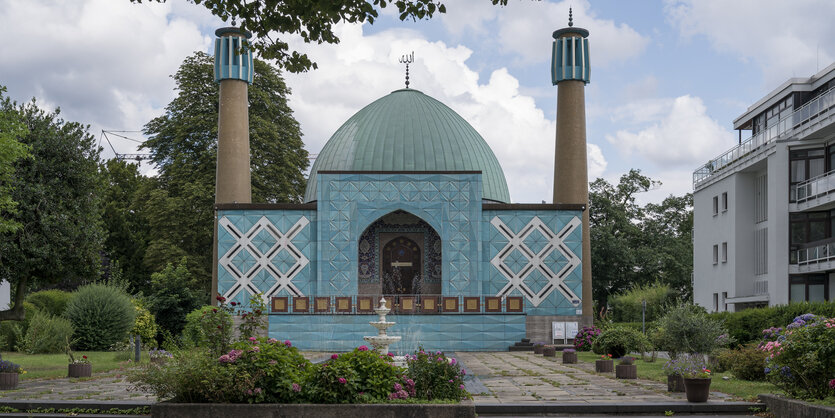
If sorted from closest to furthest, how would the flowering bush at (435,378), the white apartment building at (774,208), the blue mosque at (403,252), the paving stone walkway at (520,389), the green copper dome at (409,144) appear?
the flowering bush at (435,378) → the paving stone walkway at (520,389) → the white apartment building at (774,208) → the blue mosque at (403,252) → the green copper dome at (409,144)

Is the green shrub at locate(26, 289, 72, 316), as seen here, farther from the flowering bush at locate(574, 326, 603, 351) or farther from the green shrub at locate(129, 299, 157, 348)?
the flowering bush at locate(574, 326, 603, 351)

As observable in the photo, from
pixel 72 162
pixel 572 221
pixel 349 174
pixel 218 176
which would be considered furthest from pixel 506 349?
pixel 72 162

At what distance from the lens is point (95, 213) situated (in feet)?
68.5

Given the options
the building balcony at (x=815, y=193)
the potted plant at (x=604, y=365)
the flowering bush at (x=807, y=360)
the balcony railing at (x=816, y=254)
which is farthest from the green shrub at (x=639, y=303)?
the flowering bush at (x=807, y=360)

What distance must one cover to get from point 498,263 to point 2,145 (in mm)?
20184

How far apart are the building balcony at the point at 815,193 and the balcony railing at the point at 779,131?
2.14 meters

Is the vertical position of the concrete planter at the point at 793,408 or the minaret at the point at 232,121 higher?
the minaret at the point at 232,121

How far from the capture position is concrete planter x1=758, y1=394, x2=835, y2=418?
9734 mm

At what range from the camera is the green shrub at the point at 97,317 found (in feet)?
87.8

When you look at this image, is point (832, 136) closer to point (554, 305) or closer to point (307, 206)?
point (554, 305)

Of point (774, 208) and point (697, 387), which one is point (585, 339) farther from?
point (697, 387)

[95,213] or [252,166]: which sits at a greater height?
[252,166]

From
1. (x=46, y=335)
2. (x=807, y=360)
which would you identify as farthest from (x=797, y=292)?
(x=46, y=335)

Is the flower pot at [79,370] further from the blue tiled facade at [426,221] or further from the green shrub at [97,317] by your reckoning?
the blue tiled facade at [426,221]
